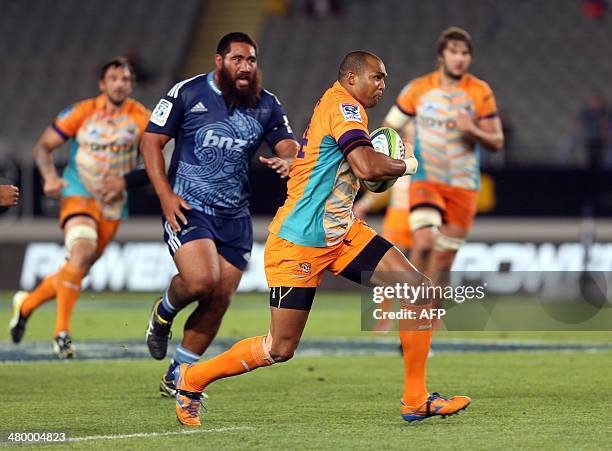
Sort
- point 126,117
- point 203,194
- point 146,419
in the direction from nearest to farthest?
1. point 146,419
2. point 203,194
3. point 126,117

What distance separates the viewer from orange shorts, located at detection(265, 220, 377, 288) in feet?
24.3

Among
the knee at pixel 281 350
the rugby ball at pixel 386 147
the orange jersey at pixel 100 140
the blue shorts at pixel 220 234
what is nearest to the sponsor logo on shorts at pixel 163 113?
the blue shorts at pixel 220 234

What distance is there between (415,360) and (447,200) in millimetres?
4283

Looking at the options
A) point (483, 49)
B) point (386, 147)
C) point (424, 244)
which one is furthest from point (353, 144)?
point (483, 49)

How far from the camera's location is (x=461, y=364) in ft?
36.0

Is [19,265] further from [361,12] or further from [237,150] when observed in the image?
[361,12]

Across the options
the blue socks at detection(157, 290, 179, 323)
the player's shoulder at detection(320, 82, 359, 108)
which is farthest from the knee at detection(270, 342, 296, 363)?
the blue socks at detection(157, 290, 179, 323)

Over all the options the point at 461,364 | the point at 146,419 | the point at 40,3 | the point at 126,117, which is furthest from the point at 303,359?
the point at 40,3

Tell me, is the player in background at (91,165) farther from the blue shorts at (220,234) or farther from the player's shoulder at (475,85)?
the blue shorts at (220,234)

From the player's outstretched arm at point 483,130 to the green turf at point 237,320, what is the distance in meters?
2.77

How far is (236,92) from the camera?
863 centimetres

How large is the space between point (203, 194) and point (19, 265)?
11.5m

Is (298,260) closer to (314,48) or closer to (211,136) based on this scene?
(211,136)

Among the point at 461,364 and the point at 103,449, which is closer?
the point at 103,449
